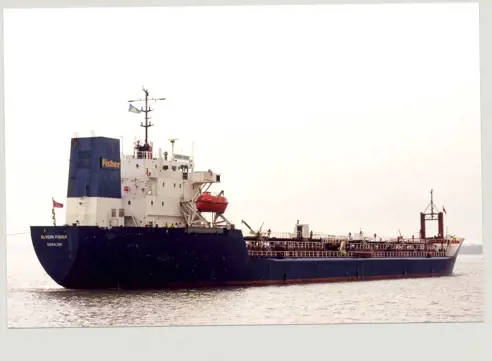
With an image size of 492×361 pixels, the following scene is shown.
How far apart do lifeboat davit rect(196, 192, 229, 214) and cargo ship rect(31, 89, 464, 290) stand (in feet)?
0.10

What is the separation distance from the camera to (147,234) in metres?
30.7

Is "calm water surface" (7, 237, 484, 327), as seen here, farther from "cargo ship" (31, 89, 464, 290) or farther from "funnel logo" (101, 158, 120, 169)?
"funnel logo" (101, 158, 120, 169)

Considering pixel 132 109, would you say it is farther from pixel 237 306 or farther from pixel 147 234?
pixel 237 306

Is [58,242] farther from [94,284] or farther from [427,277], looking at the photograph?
[427,277]

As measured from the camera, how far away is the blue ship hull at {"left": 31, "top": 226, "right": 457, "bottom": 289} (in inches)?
1183

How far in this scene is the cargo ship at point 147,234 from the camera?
3025 centimetres

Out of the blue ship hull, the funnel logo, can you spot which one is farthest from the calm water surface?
the funnel logo

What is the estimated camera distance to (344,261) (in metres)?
39.6

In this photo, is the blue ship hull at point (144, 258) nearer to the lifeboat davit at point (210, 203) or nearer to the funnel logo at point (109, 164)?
the lifeboat davit at point (210, 203)

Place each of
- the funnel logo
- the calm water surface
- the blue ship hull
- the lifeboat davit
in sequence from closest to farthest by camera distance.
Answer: the calm water surface
the blue ship hull
the funnel logo
the lifeboat davit

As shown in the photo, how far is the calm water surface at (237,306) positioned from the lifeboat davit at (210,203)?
8.90 feet

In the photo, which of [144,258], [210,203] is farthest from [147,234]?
[210,203]

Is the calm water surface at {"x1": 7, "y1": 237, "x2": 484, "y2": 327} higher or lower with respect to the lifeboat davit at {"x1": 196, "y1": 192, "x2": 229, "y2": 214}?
lower

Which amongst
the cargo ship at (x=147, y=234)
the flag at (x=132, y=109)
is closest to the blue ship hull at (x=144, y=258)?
the cargo ship at (x=147, y=234)
